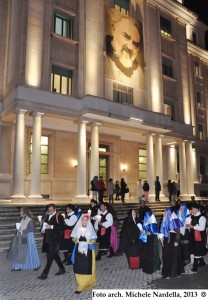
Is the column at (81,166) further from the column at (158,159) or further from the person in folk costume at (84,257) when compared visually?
the person in folk costume at (84,257)

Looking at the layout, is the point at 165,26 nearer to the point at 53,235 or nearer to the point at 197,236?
the point at 197,236

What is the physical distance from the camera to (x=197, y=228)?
8.45 metres

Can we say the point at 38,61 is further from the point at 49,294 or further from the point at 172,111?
the point at 49,294

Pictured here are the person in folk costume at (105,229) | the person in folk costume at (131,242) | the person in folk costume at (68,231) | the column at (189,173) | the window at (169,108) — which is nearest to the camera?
the person in folk costume at (131,242)

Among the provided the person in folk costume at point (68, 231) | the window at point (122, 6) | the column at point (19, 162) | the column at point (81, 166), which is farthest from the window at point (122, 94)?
the person in folk costume at point (68, 231)

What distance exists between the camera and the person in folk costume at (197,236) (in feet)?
27.3

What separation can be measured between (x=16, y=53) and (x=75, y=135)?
23.0 feet

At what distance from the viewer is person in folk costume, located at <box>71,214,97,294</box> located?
21.2 feet

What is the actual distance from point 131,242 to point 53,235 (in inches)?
89.2

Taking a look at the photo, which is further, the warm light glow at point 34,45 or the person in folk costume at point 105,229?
the warm light glow at point 34,45

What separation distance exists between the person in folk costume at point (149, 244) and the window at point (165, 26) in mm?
21870

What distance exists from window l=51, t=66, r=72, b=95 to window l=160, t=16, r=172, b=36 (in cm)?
1138

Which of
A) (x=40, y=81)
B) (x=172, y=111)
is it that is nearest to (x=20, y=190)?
(x=40, y=81)

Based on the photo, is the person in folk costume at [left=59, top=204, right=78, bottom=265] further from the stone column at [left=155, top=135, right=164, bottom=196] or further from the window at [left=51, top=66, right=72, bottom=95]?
the stone column at [left=155, top=135, right=164, bottom=196]
